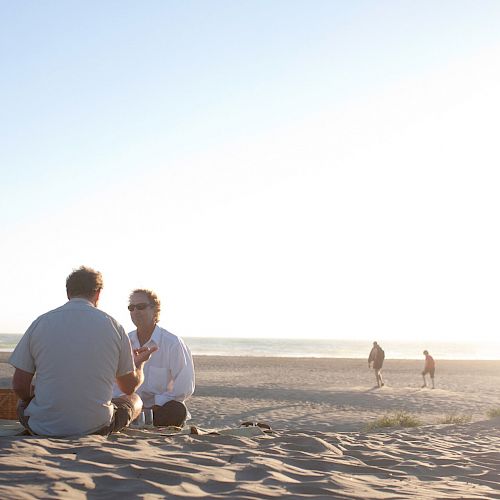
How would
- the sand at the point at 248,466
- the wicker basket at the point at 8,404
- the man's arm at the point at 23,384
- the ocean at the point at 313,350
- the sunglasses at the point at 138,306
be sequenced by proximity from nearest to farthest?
the sand at the point at 248,466 < the man's arm at the point at 23,384 < the wicker basket at the point at 8,404 < the sunglasses at the point at 138,306 < the ocean at the point at 313,350

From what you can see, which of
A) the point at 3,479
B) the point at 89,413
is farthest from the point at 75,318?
the point at 3,479

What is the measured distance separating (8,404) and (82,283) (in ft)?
4.84

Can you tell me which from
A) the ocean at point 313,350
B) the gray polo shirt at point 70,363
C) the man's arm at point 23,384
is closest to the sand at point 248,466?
the gray polo shirt at point 70,363

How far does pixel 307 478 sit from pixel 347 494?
1.45 ft

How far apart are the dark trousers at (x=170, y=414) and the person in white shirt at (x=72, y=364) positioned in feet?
4.32

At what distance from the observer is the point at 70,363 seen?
4.47m

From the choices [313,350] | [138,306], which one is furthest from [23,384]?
[313,350]

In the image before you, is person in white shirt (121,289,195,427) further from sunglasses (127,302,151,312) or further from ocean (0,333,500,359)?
ocean (0,333,500,359)

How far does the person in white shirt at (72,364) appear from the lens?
14.7ft

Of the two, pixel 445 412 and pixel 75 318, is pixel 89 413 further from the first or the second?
pixel 445 412

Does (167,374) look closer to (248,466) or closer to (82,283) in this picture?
(82,283)

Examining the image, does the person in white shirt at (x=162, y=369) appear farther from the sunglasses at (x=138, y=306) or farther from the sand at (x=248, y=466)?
the sand at (x=248, y=466)

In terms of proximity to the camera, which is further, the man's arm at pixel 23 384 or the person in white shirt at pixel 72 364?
the man's arm at pixel 23 384

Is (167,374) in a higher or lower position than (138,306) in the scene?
lower
